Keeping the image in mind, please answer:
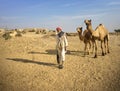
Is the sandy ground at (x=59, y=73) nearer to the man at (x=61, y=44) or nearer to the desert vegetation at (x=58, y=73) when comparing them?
the desert vegetation at (x=58, y=73)

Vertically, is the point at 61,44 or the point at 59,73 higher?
the point at 61,44

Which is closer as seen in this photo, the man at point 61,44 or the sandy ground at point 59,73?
the sandy ground at point 59,73

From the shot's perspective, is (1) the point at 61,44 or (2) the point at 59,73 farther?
(1) the point at 61,44

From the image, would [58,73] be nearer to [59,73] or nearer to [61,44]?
[59,73]

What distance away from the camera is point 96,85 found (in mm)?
9453

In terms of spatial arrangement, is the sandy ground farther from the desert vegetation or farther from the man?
the man

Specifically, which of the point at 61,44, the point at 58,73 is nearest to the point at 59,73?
the point at 58,73

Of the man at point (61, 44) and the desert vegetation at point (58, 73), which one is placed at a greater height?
the man at point (61, 44)

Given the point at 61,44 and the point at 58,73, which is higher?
the point at 61,44

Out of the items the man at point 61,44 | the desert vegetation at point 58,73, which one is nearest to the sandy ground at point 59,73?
the desert vegetation at point 58,73

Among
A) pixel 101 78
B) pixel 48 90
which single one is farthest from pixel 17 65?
pixel 101 78

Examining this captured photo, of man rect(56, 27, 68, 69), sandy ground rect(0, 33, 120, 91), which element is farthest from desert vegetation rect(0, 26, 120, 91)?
man rect(56, 27, 68, 69)

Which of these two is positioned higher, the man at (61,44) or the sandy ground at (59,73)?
the man at (61,44)

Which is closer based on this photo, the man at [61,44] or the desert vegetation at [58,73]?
the desert vegetation at [58,73]
